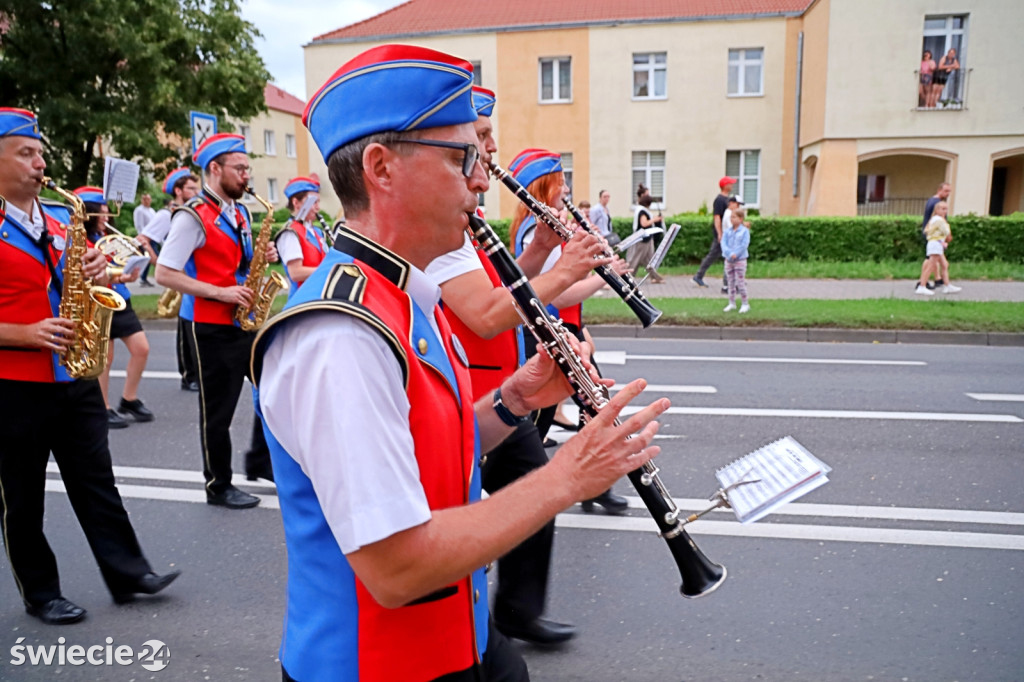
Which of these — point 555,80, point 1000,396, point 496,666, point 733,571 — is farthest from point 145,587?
point 555,80

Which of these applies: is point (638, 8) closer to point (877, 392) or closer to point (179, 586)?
point (877, 392)

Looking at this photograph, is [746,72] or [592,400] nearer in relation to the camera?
[592,400]

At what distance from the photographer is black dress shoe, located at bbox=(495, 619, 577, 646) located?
3.43 m

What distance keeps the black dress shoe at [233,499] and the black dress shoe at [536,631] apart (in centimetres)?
223

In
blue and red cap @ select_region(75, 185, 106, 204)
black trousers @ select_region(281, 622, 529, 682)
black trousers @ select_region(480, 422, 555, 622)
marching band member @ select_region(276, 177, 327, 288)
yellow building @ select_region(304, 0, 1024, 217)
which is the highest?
yellow building @ select_region(304, 0, 1024, 217)

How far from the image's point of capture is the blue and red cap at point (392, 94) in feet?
4.87

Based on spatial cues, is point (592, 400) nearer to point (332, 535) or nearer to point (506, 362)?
point (332, 535)

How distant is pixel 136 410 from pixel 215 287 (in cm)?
286

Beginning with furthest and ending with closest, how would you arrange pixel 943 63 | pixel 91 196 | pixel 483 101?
pixel 943 63, pixel 91 196, pixel 483 101

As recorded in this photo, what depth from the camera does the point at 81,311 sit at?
3.95m

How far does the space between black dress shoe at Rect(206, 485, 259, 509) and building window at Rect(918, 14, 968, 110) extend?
2282cm

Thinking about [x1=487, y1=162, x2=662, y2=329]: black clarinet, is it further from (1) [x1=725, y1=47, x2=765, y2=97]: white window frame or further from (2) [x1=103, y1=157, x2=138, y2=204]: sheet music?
(1) [x1=725, y1=47, x2=765, y2=97]: white window frame

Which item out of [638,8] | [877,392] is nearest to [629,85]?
[638,8]

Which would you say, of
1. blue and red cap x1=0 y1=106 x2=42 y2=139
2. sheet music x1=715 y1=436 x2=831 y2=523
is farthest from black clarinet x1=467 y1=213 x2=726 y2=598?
blue and red cap x1=0 y1=106 x2=42 y2=139
